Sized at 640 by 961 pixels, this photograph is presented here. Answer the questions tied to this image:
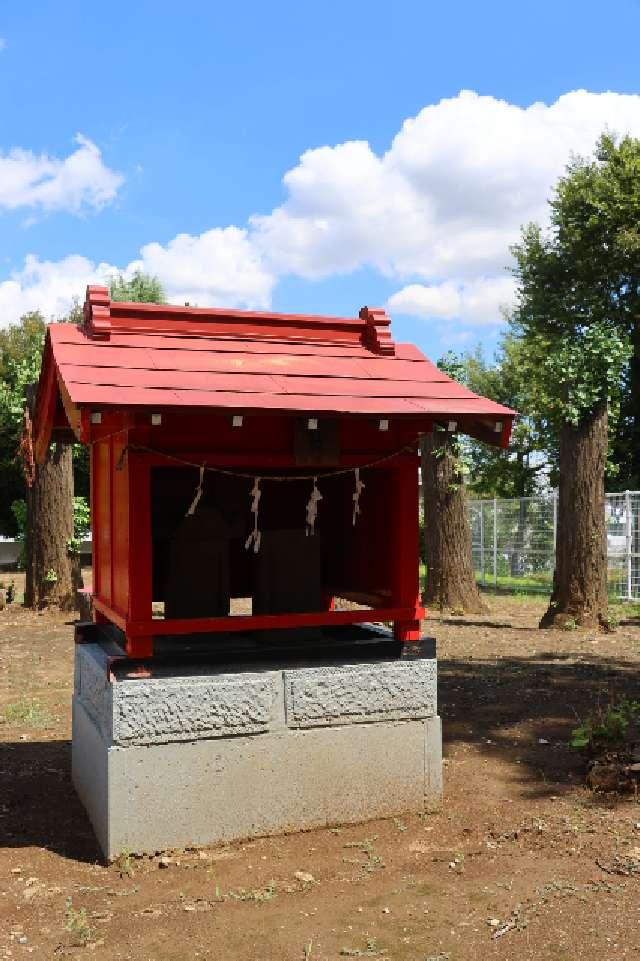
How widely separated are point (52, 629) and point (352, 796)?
8.94 m

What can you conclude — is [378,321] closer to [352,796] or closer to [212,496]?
[212,496]

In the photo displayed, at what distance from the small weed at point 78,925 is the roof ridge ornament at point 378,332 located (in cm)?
384

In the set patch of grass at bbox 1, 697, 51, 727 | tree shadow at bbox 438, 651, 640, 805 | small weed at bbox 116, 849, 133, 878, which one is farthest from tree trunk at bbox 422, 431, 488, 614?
small weed at bbox 116, 849, 133, 878

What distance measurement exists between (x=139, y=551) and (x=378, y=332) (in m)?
2.27

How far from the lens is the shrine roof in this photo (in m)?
4.99

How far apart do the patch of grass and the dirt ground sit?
881 millimetres

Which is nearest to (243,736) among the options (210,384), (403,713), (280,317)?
(403,713)

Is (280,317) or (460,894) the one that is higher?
(280,317)

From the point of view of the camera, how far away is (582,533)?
42.6 ft

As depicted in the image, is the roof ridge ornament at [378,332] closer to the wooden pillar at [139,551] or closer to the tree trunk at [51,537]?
the wooden pillar at [139,551]

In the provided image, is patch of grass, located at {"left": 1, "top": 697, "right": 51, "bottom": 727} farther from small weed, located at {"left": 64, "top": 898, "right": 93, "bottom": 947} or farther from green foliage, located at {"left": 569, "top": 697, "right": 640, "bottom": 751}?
green foliage, located at {"left": 569, "top": 697, "right": 640, "bottom": 751}

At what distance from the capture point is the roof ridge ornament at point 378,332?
6.26 metres

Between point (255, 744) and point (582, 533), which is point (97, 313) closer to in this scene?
point (255, 744)

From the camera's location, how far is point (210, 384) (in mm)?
5203
